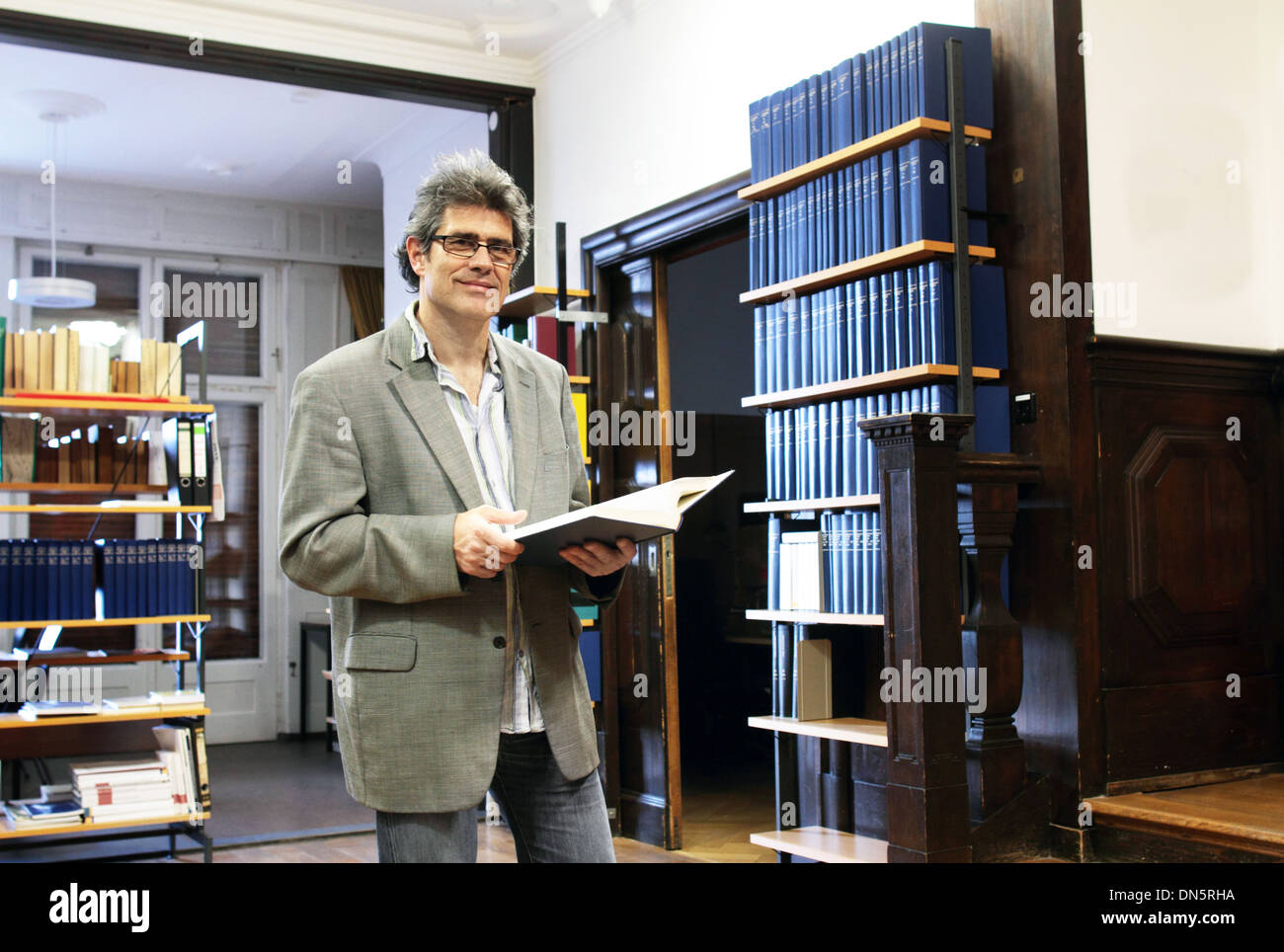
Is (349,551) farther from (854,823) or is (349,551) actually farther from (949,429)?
(854,823)

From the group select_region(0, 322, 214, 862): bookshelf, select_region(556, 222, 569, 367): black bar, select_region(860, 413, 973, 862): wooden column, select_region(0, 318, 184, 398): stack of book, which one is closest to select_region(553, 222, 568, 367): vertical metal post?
select_region(556, 222, 569, 367): black bar

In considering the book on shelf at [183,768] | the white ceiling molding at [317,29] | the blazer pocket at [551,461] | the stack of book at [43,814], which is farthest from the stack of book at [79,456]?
the blazer pocket at [551,461]

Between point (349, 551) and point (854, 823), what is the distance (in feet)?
8.86

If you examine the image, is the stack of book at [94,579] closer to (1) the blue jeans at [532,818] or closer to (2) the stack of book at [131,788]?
(2) the stack of book at [131,788]

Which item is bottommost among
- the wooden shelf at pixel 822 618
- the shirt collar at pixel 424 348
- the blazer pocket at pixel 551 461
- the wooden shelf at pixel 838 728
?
the wooden shelf at pixel 838 728

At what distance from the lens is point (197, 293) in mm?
9289

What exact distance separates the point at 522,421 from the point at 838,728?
6.95 ft

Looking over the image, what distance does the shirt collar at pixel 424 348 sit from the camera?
1.75 m

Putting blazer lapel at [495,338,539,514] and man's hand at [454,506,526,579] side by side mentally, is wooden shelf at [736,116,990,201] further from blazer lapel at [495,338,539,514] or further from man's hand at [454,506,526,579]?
man's hand at [454,506,526,579]

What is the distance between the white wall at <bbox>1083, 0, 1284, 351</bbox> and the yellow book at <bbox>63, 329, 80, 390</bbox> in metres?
3.81

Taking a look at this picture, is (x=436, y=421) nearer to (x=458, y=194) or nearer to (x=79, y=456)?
(x=458, y=194)

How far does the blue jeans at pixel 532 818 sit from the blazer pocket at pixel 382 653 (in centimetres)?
19

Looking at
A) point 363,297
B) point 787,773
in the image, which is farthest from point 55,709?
point 363,297
